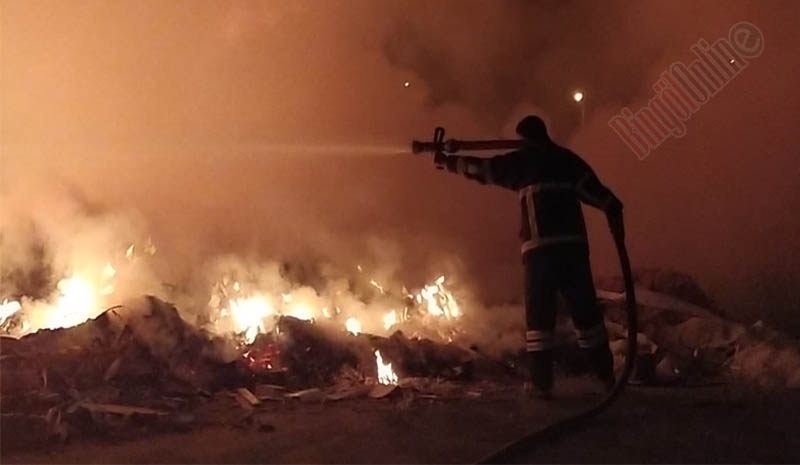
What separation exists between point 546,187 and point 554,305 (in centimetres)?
65

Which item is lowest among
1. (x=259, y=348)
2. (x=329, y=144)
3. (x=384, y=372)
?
(x=384, y=372)

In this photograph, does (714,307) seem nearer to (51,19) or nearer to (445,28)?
(445,28)

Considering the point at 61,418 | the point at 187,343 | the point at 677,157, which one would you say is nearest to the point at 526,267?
the point at 187,343

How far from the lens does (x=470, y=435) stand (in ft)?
11.3

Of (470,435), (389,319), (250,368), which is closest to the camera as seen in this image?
(470,435)

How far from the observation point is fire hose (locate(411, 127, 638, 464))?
305cm

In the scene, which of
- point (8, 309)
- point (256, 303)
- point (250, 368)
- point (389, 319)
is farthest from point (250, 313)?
point (8, 309)

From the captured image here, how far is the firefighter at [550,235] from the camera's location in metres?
4.38

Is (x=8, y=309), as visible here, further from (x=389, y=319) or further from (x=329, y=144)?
(x=329, y=144)

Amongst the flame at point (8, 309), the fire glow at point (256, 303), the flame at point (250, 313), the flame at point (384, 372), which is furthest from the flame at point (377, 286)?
the flame at point (8, 309)

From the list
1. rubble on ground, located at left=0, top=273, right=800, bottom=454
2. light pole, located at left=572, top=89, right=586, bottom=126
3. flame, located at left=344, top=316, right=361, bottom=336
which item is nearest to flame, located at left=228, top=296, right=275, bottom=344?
rubble on ground, located at left=0, top=273, right=800, bottom=454

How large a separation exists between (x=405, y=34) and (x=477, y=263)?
2.35 metres

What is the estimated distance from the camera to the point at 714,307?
21.4 feet

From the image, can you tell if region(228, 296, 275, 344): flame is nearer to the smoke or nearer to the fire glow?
the fire glow
